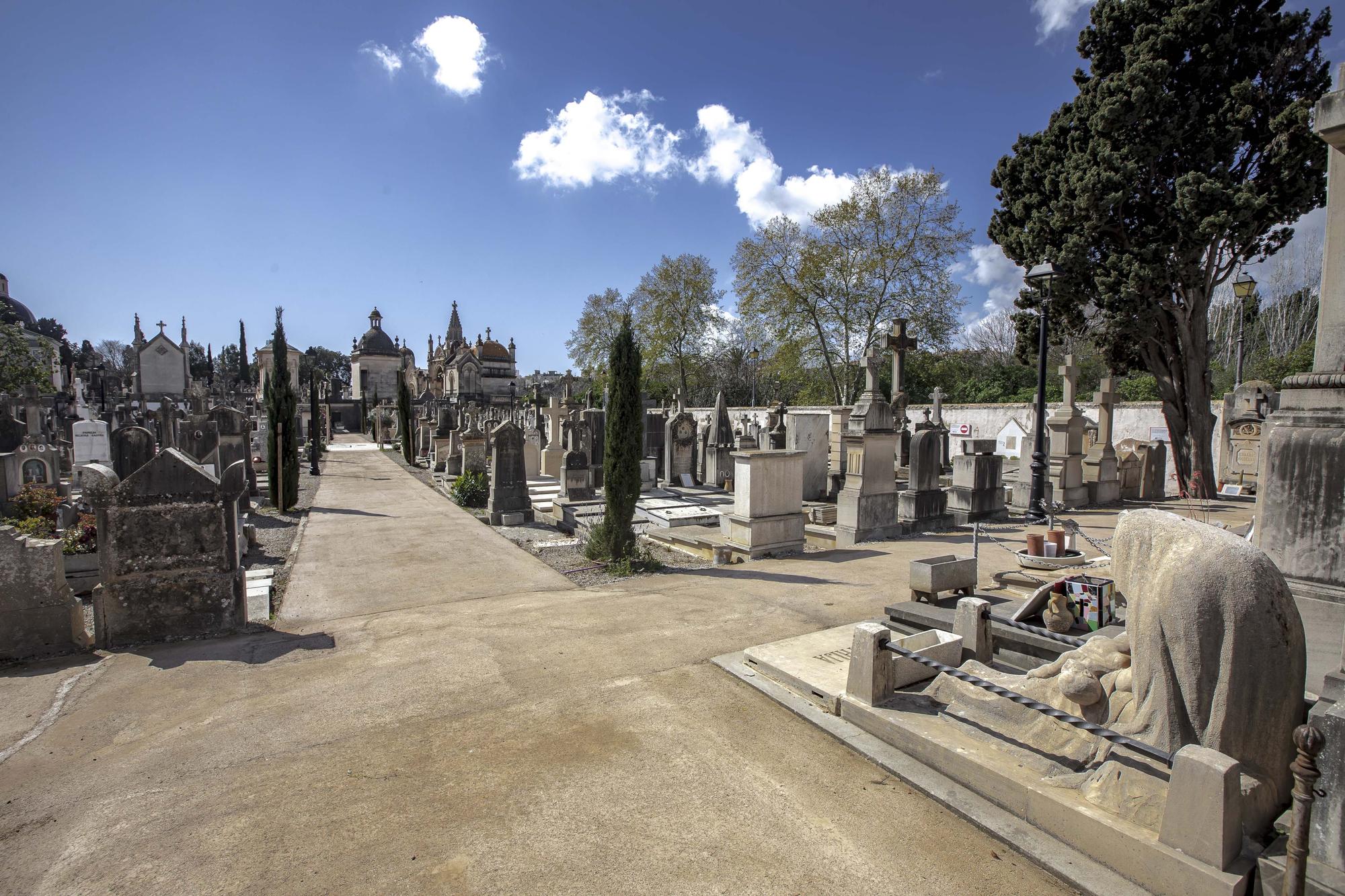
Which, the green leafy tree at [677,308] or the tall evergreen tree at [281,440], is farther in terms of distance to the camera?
the green leafy tree at [677,308]

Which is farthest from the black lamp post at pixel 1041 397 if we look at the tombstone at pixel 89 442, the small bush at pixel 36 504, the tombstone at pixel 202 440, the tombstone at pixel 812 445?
the tombstone at pixel 89 442

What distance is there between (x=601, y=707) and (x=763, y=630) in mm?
2018

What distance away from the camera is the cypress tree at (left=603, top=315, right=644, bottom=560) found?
8.56 meters

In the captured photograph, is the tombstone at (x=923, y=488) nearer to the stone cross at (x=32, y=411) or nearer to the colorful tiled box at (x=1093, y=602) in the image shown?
the colorful tiled box at (x=1093, y=602)

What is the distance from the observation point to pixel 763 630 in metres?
5.75

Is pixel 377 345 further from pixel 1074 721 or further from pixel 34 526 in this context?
pixel 1074 721

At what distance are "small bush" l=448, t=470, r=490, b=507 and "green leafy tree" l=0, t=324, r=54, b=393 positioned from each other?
19704 mm

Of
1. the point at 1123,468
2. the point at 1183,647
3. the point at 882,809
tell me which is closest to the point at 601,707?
the point at 882,809

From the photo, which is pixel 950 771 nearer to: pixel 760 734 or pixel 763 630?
pixel 760 734

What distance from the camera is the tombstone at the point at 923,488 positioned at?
1071 centimetres

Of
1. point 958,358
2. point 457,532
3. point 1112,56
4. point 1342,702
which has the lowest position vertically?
point 457,532

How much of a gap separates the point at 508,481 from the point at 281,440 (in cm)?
588

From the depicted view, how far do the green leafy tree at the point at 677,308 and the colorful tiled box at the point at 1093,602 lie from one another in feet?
121

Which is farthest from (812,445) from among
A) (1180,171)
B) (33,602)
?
(33,602)
